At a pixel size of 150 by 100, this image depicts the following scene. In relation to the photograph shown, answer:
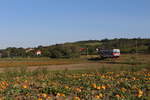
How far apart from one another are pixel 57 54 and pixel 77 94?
84816 millimetres

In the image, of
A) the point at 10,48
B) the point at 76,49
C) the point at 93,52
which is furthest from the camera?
the point at 10,48

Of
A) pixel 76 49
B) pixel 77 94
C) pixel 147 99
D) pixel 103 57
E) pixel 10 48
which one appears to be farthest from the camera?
pixel 10 48

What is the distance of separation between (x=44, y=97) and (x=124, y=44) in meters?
115

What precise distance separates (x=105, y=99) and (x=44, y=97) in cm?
139

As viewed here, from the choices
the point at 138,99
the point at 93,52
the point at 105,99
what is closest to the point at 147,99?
the point at 138,99

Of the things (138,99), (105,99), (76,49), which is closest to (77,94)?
(105,99)

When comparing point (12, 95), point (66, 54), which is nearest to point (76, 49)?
point (66, 54)

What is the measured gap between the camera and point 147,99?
518cm

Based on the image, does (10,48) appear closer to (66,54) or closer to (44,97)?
(66,54)

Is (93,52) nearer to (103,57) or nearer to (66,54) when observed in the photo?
(66,54)

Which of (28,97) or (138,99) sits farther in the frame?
(28,97)

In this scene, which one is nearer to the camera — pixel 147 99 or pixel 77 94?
pixel 147 99

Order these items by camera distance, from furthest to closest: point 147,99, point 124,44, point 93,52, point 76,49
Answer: point 124,44, point 93,52, point 76,49, point 147,99

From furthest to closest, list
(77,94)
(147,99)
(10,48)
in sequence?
(10,48) → (77,94) → (147,99)
